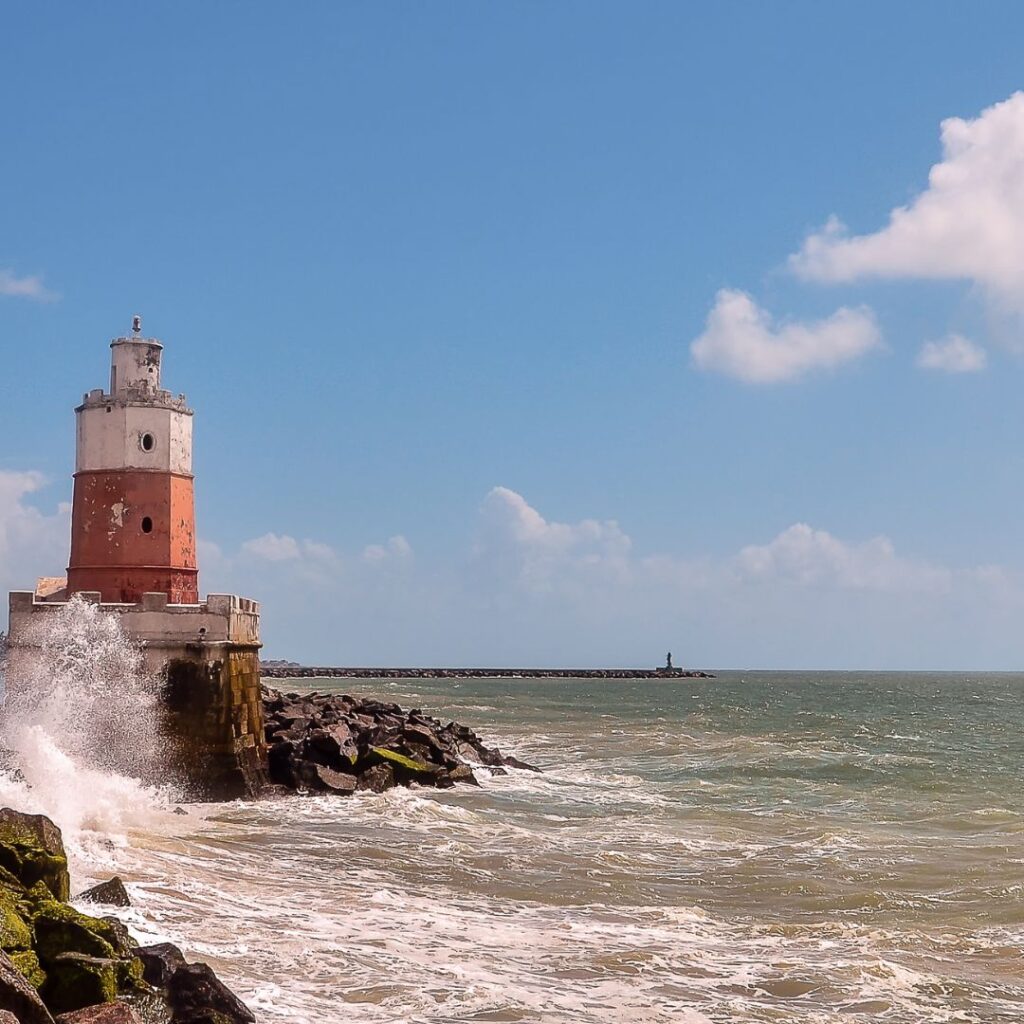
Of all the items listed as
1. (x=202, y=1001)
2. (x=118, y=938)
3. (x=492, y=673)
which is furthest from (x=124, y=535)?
(x=492, y=673)

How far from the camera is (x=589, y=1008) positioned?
29.1 ft

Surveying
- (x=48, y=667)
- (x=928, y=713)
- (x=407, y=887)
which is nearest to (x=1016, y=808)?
(x=407, y=887)

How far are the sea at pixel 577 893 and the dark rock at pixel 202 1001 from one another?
342 millimetres

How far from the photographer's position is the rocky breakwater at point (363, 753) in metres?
19.6

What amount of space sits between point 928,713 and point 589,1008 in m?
50.4

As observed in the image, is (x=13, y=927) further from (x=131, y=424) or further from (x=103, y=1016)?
(x=131, y=424)

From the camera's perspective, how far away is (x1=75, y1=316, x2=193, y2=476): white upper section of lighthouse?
805 inches

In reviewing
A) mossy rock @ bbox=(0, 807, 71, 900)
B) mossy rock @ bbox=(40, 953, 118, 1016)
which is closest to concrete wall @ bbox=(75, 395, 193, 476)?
mossy rock @ bbox=(0, 807, 71, 900)

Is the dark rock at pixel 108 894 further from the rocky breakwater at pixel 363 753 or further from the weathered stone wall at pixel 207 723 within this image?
the rocky breakwater at pixel 363 753

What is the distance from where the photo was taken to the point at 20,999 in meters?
6.77

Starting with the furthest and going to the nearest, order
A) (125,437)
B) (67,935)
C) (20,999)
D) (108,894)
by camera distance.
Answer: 1. (125,437)
2. (108,894)
3. (67,935)
4. (20,999)

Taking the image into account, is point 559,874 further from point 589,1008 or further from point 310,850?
point 589,1008

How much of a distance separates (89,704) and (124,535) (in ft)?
11.8

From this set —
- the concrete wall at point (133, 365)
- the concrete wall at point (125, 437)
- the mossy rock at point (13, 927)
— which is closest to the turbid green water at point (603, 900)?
the mossy rock at point (13, 927)
